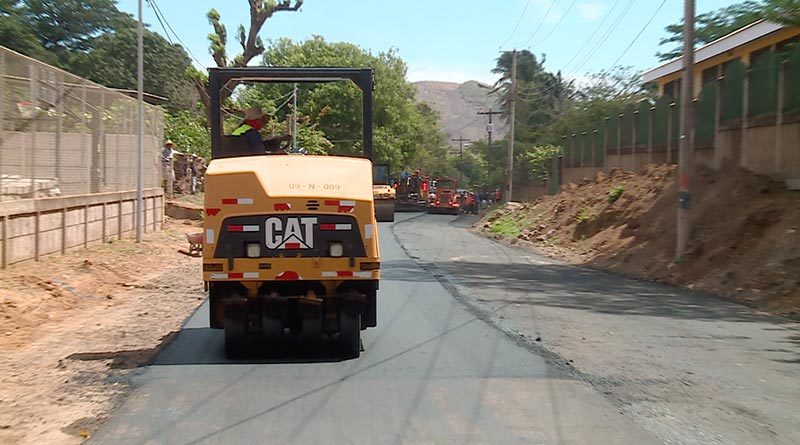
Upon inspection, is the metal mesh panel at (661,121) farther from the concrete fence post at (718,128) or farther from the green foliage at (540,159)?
the green foliage at (540,159)

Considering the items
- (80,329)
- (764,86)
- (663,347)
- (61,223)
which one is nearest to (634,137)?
(764,86)

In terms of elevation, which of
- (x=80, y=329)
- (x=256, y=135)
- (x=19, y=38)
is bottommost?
(x=80, y=329)

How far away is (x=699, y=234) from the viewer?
20312 millimetres

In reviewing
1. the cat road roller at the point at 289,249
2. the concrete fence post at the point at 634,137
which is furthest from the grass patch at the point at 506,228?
the cat road roller at the point at 289,249

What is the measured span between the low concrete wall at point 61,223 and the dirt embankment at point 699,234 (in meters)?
13.0

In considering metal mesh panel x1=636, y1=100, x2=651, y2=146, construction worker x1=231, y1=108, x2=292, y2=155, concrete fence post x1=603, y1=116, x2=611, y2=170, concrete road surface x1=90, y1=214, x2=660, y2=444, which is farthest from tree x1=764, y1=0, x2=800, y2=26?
concrete fence post x1=603, y1=116, x2=611, y2=170

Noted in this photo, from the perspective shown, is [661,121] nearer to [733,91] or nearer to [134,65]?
[733,91]

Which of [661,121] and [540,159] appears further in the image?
[540,159]

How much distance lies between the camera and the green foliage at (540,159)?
53.6 m

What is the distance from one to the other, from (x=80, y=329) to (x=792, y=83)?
633 inches

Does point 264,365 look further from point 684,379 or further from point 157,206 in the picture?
point 157,206

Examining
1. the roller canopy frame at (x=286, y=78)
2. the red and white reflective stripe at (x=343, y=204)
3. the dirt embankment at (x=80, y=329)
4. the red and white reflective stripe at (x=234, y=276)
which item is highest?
the roller canopy frame at (x=286, y=78)

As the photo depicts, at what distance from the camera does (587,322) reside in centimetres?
1203

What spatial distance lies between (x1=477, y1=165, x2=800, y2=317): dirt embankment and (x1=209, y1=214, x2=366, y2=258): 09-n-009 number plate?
8.60 metres
